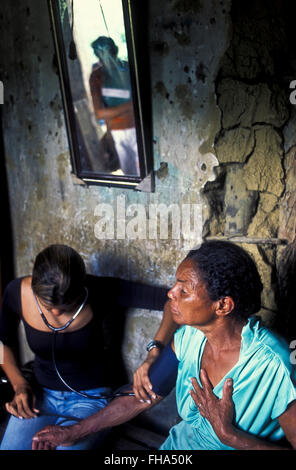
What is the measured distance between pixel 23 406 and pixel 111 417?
0.49 m

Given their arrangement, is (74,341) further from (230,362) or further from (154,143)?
(154,143)

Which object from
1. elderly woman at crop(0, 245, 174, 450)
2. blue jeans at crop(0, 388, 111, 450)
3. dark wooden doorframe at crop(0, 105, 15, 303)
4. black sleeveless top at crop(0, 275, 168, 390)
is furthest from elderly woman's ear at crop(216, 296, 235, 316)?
dark wooden doorframe at crop(0, 105, 15, 303)

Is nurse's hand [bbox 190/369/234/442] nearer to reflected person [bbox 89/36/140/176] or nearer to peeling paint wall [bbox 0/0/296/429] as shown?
peeling paint wall [bbox 0/0/296/429]

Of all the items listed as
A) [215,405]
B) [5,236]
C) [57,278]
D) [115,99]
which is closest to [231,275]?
[215,405]

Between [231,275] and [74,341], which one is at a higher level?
[231,275]

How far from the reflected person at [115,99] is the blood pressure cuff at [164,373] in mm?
972

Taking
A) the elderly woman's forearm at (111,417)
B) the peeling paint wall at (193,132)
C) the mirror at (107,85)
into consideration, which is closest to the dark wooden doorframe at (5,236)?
the peeling paint wall at (193,132)

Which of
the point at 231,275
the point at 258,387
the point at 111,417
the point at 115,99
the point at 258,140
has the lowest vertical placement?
the point at 111,417

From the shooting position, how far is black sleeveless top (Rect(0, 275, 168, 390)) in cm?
199

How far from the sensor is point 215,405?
144 cm

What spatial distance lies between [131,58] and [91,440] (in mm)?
1792

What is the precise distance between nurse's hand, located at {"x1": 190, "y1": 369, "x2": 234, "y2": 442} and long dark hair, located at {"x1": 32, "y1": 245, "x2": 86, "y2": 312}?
2.18ft
